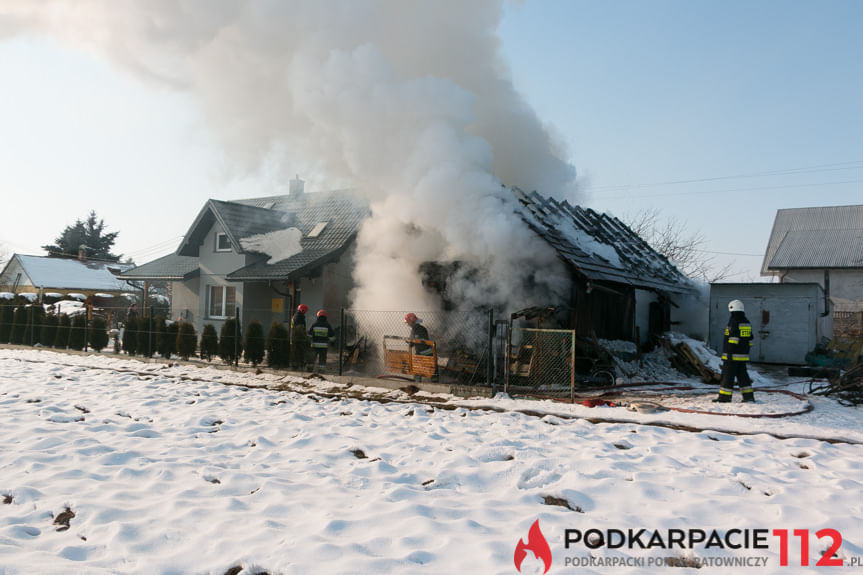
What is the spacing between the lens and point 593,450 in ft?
19.1

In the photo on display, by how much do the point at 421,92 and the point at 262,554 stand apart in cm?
1068

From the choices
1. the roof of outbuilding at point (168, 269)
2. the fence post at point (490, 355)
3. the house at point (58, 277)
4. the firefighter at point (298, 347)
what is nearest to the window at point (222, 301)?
the roof of outbuilding at point (168, 269)

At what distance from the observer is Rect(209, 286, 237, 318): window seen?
64.4ft

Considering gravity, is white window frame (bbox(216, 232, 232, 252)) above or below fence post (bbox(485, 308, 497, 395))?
above

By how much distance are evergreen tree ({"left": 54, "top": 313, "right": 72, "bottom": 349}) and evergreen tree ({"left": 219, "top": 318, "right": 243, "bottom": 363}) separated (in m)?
6.67

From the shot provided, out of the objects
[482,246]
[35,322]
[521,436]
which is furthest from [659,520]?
[35,322]

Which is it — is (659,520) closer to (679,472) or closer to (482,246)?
(679,472)

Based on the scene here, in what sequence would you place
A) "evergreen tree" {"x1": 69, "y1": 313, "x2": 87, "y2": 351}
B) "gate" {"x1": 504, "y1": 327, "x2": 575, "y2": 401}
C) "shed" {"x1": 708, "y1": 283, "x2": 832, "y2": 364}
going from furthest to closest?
"evergreen tree" {"x1": 69, "y1": 313, "x2": 87, "y2": 351}, "shed" {"x1": 708, "y1": 283, "x2": 832, "y2": 364}, "gate" {"x1": 504, "y1": 327, "x2": 575, "y2": 401}

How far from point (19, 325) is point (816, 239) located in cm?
3709

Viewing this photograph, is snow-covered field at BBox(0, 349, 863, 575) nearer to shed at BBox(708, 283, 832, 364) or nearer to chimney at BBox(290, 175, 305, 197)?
shed at BBox(708, 283, 832, 364)

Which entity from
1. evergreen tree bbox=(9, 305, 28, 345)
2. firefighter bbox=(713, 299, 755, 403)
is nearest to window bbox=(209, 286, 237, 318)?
evergreen tree bbox=(9, 305, 28, 345)

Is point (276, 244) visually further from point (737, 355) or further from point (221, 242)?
point (737, 355)

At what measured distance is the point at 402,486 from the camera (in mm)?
4652

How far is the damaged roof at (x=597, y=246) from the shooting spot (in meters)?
12.0
